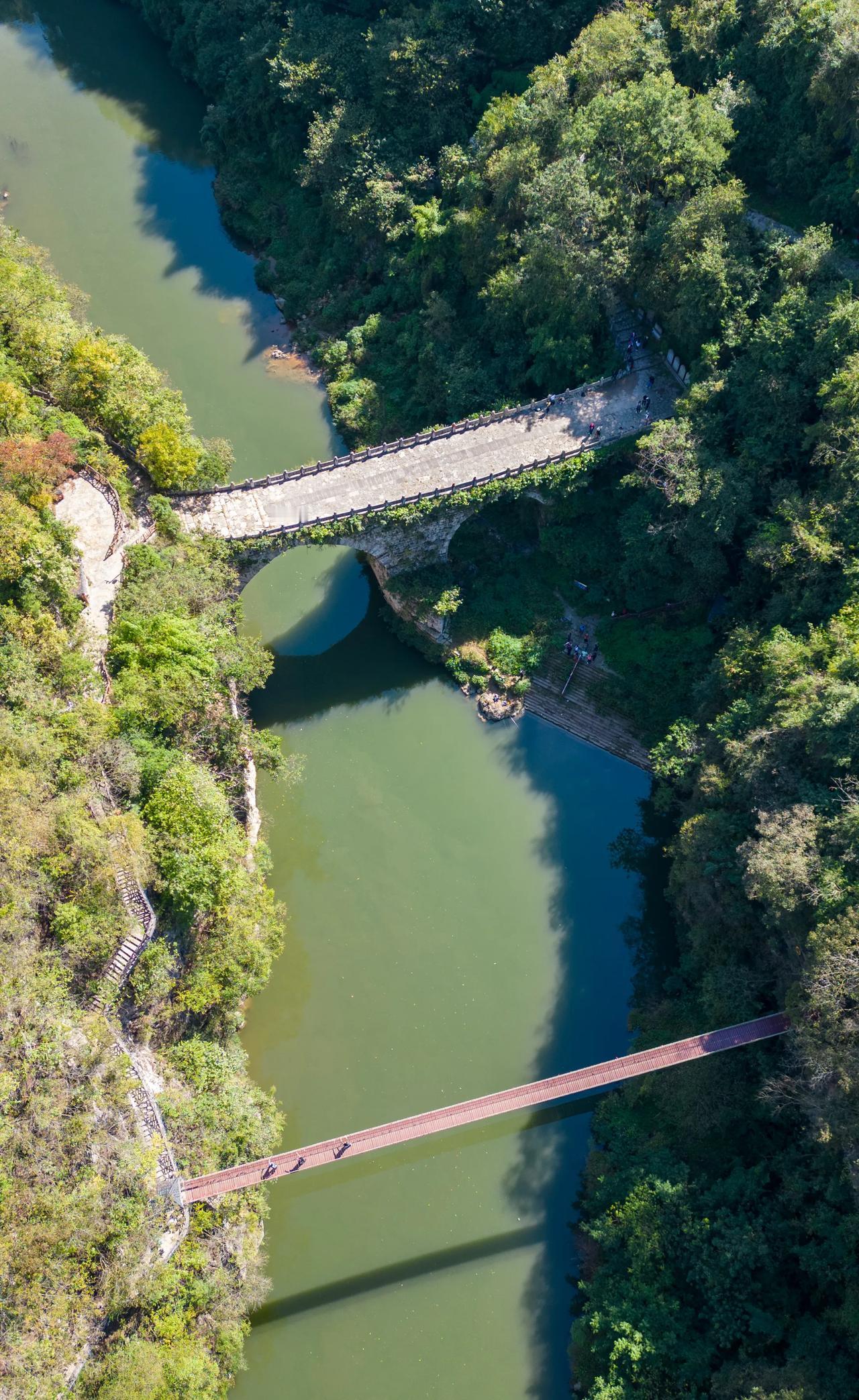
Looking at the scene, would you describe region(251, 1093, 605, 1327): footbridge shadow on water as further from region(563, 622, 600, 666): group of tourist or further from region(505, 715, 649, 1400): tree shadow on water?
region(563, 622, 600, 666): group of tourist

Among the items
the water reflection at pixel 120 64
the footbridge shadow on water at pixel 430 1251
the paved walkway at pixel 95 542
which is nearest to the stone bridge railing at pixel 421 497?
the paved walkway at pixel 95 542

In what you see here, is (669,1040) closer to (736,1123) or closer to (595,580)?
(736,1123)

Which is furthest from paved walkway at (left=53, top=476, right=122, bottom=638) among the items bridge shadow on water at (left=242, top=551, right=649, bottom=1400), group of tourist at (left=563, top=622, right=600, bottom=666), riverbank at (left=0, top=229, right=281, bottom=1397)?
group of tourist at (left=563, top=622, right=600, bottom=666)

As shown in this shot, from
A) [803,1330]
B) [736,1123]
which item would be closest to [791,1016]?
[736,1123]

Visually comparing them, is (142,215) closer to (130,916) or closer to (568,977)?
(130,916)

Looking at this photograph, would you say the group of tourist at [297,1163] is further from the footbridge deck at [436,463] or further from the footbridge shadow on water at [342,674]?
the footbridge deck at [436,463]

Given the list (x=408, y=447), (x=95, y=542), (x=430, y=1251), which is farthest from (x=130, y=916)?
(x=408, y=447)
